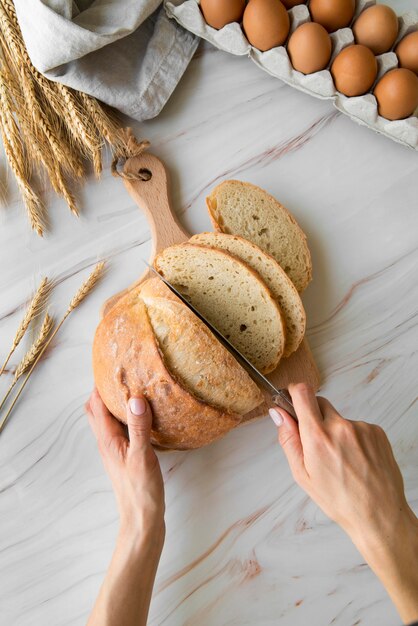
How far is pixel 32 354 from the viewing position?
1.68m

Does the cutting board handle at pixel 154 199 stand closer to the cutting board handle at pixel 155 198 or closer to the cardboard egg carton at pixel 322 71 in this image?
the cutting board handle at pixel 155 198

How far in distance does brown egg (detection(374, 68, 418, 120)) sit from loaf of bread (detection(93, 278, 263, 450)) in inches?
34.2

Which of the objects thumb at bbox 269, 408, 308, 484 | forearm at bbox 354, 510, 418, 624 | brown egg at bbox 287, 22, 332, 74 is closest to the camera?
forearm at bbox 354, 510, 418, 624

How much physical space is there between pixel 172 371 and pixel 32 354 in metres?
0.51

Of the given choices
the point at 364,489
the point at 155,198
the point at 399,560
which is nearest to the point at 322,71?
the point at 155,198

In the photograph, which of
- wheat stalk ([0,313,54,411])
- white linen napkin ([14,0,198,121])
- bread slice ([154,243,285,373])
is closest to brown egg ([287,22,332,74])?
white linen napkin ([14,0,198,121])

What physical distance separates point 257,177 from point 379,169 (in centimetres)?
39

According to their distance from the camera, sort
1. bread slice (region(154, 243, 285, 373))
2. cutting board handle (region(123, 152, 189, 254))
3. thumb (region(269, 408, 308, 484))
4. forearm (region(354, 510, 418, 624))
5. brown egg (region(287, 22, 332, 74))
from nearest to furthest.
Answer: forearm (region(354, 510, 418, 624)) < thumb (region(269, 408, 308, 484)) < bread slice (region(154, 243, 285, 373)) < brown egg (region(287, 22, 332, 74)) < cutting board handle (region(123, 152, 189, 254))

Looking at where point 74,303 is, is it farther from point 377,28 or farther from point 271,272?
point 377,28

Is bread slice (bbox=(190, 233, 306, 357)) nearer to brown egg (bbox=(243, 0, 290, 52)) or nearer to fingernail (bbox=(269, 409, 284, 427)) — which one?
fingernail (bbox=(269, 409, 284, 427))

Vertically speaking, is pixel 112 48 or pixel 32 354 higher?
pixel 112 48

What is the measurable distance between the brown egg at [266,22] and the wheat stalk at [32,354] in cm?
105

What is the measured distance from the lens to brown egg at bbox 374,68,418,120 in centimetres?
164

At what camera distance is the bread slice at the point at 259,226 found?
169 cm
